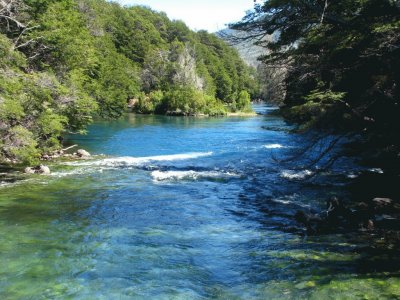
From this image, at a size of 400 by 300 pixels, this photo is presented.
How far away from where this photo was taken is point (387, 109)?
1295cm

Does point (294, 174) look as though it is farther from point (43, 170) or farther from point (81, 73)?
point (81, 73)

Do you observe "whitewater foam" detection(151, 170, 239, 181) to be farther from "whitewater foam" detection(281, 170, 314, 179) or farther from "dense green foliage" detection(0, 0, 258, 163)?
"dense green foliage" detection(0, 0, 258, 163)

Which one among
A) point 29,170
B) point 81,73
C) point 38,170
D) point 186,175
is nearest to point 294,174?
point 186,175

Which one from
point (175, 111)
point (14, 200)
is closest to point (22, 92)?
point (14, 200)

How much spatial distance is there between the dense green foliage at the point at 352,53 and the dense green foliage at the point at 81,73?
10.5 metres

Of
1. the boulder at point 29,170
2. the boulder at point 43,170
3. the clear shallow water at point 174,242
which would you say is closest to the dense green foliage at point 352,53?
the clear shallow water at point 174,242

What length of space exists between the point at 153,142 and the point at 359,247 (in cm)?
2631

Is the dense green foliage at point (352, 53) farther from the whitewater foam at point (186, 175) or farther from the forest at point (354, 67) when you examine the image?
the whitewater foam at point (186, 175)

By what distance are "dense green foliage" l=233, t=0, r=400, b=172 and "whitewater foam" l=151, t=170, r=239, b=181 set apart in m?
6.42

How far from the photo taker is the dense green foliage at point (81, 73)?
17.8 m

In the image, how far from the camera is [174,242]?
1094 cm

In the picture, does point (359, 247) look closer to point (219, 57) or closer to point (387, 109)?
point (387, 109)

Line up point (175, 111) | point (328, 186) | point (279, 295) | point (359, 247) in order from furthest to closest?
point (175, 111) < point (328, 186) < point (359, 247) < point (279, 295)

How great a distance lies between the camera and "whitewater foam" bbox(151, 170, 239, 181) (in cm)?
1974
